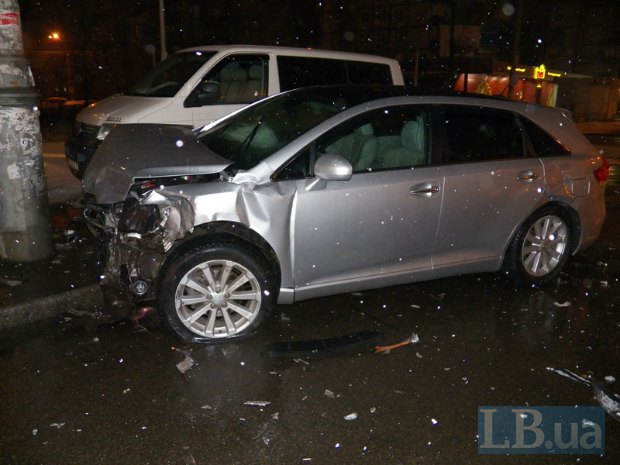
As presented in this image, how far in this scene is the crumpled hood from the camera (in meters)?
3.94

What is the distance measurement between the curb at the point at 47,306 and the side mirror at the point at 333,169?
2208mm

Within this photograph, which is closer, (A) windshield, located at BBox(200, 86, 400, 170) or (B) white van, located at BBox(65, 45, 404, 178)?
(A) windshield, located at BBox(200, 86, 400, 170)

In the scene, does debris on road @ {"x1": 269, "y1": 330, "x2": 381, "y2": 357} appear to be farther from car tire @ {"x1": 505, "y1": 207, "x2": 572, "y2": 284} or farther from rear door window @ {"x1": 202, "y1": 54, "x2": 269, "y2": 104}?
rear door window @ {"x1": 202, "y1": 54, "x2": 269, "y2": 104}

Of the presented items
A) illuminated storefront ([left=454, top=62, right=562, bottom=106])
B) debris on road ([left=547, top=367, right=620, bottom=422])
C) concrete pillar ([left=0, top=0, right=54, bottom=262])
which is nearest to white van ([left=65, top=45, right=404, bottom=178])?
concrete pillar ([left=0, top=0, right=54, bottom=262])

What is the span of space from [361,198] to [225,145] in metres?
1.27

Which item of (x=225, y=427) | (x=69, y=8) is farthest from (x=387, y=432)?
(x=69, y=8)

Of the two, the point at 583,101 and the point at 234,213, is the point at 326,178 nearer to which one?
the point at 234,213

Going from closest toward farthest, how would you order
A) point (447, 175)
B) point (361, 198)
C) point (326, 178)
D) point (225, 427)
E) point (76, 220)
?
1. point (225, 427)
2. point (326, 178)
3. point (361, 198)
4. point (447, 175)
5. point (76, 220)

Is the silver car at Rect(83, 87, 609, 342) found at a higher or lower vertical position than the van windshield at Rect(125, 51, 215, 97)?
lower

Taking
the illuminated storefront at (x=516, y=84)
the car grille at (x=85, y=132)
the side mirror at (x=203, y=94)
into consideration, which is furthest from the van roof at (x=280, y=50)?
the illuminated storefront at (x=516, y=84)

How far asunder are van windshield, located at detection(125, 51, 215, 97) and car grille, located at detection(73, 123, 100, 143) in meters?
0.92

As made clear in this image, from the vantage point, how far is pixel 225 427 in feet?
10.0

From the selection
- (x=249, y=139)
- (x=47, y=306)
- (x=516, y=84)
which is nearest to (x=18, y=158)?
(x=47, y=306)

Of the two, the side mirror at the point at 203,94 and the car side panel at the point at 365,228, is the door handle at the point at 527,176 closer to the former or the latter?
the car side panel at the point at 365,228
